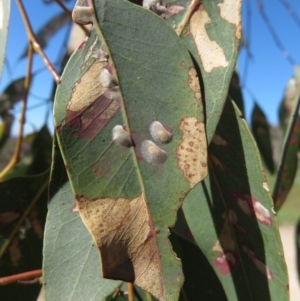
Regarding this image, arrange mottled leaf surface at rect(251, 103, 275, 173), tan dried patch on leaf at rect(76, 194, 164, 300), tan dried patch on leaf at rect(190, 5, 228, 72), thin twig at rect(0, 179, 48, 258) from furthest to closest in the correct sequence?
mottled leaf surface at rect(251, 103, 275, 173) < thin twig at rect(0, 179, 48, 258) < tan dried patch on leaf at rect(190, 5, 228, 72) < tan dried patch on leaf at rect(76, 194, 164, 300)

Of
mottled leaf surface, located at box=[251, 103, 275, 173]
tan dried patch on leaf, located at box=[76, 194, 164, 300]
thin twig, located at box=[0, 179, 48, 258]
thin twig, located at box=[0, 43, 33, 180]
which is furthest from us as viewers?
mottled leaf surface, located at box=[251, 103, 275, 173]

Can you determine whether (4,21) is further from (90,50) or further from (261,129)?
(261,129)

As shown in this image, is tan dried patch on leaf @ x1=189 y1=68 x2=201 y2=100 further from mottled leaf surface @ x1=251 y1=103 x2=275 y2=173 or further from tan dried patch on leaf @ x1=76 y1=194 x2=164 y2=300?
mottled leaf surface @ x1=251 y1=103 x2=275 y2=173

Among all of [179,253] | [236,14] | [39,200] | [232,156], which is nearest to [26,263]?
[39,200]

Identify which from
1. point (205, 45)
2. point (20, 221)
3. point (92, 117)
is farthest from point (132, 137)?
point (20, 221)

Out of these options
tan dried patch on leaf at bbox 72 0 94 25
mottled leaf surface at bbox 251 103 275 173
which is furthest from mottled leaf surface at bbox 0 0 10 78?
mottled leaf surface at bbox 251 103 275 173

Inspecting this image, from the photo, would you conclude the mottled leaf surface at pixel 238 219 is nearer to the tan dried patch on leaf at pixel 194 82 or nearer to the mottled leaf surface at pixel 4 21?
the tan dried patch on leaf at pixel 194 82
